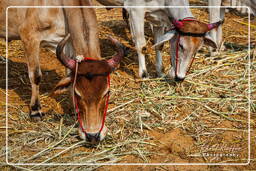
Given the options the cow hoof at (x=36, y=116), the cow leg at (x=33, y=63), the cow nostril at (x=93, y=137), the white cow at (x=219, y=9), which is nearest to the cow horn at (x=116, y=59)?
the cow nostril at (x=93, y=137)

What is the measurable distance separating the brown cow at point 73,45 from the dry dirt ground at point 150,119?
42 cm

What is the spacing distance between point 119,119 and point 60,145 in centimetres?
101

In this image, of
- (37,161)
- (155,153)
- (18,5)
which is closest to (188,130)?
(155,153)

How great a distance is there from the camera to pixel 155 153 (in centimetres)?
455

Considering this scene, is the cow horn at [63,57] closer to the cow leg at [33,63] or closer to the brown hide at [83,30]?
the brown hide at [83,30]

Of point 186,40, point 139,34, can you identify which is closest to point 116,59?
point 186,40

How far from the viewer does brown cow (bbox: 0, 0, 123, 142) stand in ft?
12.8

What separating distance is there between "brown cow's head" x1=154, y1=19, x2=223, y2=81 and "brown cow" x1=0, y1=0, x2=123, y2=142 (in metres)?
1.53

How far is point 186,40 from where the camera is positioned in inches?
219

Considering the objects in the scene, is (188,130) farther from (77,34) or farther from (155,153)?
(77,34)

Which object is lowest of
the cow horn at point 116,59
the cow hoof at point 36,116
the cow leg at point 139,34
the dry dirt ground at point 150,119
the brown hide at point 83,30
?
the dry dirt ground at point 150,119

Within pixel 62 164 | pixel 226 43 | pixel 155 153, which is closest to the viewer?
pixel 62 164

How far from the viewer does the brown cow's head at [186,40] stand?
5531 mm

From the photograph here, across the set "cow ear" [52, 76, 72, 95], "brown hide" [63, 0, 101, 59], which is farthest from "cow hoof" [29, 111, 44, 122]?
"brown hide" [63, 0, 101, 59]
